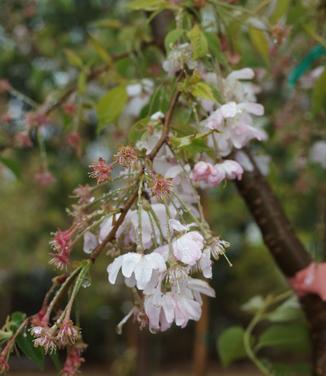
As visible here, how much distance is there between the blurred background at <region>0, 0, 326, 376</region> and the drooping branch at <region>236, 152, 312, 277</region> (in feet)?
0.15

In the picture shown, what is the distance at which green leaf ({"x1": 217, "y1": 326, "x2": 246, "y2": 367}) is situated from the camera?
1.25 meters

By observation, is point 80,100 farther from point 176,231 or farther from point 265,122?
point 176,231

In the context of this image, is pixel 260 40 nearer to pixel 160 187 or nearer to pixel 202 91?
pixel 202 91

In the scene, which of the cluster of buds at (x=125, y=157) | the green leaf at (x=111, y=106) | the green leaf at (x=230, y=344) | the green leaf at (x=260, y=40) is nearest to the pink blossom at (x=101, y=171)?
the cluster of buds at (x=125, y=157)

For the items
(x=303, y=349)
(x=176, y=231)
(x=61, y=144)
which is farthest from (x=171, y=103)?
(x=61, y=144)

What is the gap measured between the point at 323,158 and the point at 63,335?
94cm

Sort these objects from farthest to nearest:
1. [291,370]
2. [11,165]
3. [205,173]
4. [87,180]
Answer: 1. [87,180]
2. [291,370]
3. [11,165]
4. [205,173]

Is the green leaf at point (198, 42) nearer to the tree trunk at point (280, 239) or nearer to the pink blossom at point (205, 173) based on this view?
the pink blossom at point (205, 173)

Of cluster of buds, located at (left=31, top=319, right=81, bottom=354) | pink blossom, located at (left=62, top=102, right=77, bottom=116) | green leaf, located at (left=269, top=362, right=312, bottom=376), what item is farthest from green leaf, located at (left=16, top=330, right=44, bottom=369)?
green leaf, located at (left=269, top=362, right=312, bottom=376)

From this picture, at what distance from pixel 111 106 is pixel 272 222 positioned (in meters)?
0.27

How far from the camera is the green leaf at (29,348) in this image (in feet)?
Answer: 2.04

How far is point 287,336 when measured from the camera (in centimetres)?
122

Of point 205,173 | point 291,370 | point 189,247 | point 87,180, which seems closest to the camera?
point 189,247

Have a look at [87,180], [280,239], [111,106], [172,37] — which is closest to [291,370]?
[280,239]
